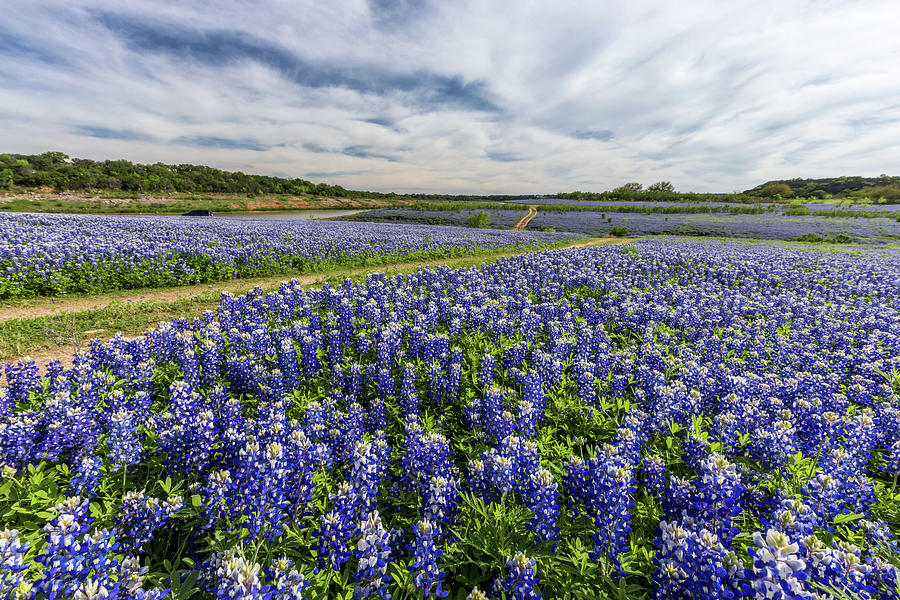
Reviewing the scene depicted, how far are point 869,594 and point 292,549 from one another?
4.08 metres

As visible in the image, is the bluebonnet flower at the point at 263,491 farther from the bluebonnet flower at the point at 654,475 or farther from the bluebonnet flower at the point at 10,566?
the bluebonnet flower at the point at 654,475

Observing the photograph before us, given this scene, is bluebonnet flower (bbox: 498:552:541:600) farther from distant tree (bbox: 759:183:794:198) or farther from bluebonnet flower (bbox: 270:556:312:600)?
distant tree (bbox: 759:183:794:198)

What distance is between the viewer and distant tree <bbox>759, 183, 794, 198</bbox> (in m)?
126

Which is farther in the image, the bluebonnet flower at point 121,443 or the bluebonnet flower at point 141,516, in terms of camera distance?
the bluebonnet flower at point 121,443

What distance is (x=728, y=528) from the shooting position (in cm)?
252

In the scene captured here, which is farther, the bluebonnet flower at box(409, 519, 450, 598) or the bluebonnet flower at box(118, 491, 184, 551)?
the bluebonnet flower at box(118, 491, 184, 551)

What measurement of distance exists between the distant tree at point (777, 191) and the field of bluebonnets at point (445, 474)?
168m

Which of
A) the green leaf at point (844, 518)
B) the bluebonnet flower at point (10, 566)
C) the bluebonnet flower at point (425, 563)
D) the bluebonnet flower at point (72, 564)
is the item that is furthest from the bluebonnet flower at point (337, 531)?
the green leaf at point (844, 518)

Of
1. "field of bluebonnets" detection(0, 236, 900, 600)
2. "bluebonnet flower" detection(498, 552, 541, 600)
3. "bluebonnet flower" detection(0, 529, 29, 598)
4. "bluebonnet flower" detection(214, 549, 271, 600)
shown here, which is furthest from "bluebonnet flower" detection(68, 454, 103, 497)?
"bluebonnet flower" detection(498, 552, 541, 600)

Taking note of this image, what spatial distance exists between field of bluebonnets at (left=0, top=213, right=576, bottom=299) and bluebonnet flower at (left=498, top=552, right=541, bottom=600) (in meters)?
15.8

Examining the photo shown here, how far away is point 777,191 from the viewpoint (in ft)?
437

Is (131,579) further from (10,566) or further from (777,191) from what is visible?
(777,191)

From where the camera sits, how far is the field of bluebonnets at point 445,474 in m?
2.27

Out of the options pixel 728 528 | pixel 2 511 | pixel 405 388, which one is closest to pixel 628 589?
pixel 728 528
